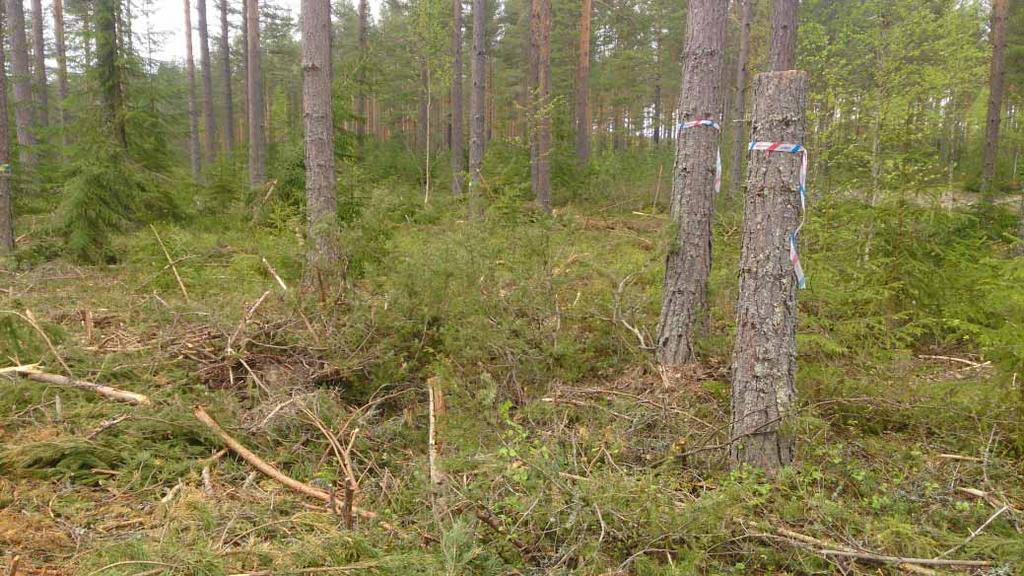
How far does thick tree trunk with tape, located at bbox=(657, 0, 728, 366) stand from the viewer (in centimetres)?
545

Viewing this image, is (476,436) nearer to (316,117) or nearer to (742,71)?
(316,117)

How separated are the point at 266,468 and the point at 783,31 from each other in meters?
8.96

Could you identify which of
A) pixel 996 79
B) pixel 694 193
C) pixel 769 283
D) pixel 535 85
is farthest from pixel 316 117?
pixel 996 79

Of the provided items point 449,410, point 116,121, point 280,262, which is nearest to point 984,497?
point 449,410

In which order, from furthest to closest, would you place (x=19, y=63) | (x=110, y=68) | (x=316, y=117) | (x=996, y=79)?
(x=996, y=79), (x=19, y=63), (x=110, y=68), (x=316, y=117)

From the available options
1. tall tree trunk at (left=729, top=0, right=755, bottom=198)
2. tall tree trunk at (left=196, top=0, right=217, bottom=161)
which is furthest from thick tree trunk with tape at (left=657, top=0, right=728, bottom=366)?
tall tree trunk at (left=196, top=0, right=217, bottom=161)

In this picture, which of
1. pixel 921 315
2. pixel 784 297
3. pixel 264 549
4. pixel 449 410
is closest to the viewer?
pixel 264 549

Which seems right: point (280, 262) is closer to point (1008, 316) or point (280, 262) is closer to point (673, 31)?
point (1008, 316)

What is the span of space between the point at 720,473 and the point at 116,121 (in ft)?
44.4

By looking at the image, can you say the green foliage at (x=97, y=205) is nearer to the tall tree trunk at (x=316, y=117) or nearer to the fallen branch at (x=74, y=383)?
the tall tree trunk at (x=316, y=117)

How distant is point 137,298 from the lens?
7.34 m

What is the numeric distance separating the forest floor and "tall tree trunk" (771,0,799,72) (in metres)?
4.25

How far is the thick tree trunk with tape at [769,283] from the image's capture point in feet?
11.6

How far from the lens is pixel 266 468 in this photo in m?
4.02
